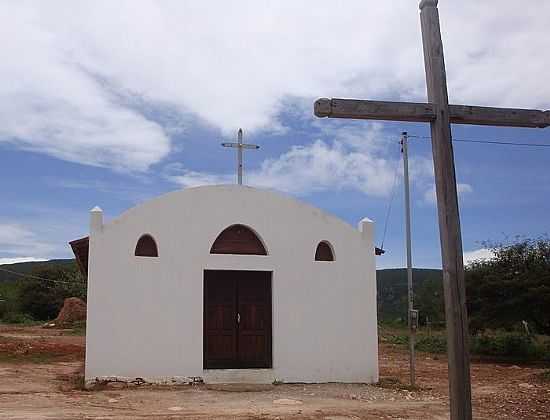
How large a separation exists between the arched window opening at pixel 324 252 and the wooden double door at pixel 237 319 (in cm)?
119

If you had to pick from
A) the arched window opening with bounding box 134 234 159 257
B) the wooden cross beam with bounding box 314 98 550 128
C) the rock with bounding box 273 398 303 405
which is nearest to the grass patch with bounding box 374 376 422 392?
the rock with bounding box 273 398 303 405

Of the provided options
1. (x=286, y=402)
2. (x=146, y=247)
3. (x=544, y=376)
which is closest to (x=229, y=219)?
(x=146, y=247)

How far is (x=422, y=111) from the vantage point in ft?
20.9

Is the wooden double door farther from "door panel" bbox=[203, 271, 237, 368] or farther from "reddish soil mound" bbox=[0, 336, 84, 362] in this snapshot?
"reddish soil mound" bbox=[0, 336, 84, 362]

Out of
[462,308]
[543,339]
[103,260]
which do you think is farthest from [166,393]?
[543,339]

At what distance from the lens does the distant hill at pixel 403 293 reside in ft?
124

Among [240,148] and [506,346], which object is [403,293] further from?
[240,148]

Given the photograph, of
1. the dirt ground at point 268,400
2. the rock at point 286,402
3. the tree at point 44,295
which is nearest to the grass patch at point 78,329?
the tree at point 44,295

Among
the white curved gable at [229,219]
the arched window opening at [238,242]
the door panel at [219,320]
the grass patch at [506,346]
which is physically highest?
the white curved gable at [229,219]

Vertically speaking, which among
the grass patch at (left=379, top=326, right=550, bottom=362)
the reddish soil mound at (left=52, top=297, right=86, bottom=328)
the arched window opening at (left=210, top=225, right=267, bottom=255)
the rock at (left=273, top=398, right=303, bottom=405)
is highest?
the arched window opening at (left=210, top=225, right=267, bottom=255)

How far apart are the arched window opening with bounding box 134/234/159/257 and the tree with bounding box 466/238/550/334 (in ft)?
42.1

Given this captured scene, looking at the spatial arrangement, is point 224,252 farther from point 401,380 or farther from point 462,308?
point 462,308

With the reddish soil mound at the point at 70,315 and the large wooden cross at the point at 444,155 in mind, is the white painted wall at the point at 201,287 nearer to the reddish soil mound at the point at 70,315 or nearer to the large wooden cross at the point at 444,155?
the large wooden cross at the point at 444,155

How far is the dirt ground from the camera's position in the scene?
35.4ft
